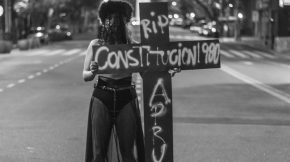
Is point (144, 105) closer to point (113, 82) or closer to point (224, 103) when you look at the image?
point (113, 82)

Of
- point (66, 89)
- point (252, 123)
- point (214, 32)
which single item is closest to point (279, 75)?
point (66, 89)

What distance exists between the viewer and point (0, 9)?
46.5 meters

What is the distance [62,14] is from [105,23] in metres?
87.5

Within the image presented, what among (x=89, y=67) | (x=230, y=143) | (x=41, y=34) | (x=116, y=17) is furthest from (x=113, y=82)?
(x=41, y=34)

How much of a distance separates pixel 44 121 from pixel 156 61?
6734 mm

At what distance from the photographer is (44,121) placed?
12008 millimetres

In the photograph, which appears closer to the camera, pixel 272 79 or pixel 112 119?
pixel 112 119

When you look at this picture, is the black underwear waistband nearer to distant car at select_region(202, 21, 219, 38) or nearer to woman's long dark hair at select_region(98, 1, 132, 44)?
woman's long dark hair at select_region(98, 1, 132, 44)

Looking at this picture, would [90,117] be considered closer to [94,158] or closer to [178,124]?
[94,158]

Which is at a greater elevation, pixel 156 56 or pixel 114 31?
pixel 114 31

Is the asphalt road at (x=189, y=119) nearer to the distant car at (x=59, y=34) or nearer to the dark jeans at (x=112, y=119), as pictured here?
the dark jeans at (x=112, y=119)

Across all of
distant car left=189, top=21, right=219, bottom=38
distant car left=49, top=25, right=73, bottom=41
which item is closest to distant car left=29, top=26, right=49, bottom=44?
distant car left=49, top=25, right=73, bottom=41

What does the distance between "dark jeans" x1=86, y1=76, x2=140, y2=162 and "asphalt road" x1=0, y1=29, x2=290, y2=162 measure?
9.16 feet

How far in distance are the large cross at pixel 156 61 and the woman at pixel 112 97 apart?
0.36 ft
